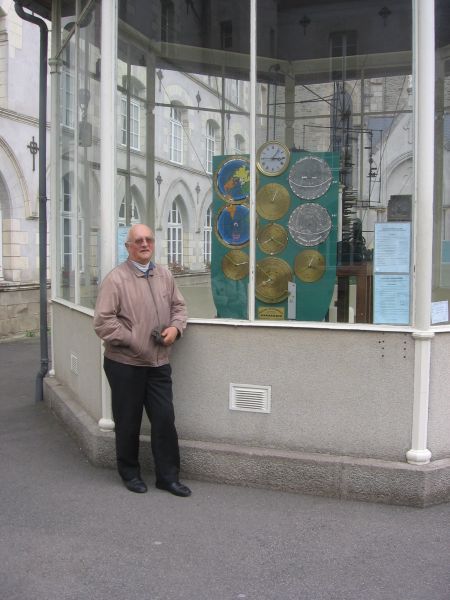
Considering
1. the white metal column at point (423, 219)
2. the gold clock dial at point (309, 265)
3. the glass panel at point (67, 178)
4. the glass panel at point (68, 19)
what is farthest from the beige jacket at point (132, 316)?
the glass panel at point (68, 19)

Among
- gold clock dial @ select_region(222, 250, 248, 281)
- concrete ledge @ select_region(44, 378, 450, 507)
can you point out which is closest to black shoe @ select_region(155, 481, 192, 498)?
concrete ledge @ select_region(44, 378, 450, 507)

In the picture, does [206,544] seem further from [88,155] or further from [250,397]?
[88,155]

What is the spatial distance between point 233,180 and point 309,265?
923mm

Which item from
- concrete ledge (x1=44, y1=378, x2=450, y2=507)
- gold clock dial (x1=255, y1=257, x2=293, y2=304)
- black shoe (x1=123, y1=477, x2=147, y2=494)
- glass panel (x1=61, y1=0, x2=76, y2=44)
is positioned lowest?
black shoe (x1=123, y1=477, x2=147, y2=494)

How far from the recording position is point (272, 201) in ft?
16.4

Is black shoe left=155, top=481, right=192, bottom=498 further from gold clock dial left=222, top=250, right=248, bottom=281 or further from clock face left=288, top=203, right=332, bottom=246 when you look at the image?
clock face left=288, top=203, right=332, bottom=246

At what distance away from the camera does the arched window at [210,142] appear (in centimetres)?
537

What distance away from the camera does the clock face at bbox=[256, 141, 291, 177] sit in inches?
193

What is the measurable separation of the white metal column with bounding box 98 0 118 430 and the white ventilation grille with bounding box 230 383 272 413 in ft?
3.42

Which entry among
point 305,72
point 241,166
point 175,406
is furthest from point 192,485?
point 305,72

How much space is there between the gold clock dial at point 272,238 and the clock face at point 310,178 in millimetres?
334


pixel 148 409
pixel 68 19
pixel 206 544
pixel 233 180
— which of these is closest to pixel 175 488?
pixel 148 409

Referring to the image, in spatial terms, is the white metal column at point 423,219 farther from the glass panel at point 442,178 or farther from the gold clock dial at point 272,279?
the gold clock dial at point 272,279

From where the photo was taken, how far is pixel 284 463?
438 cm
